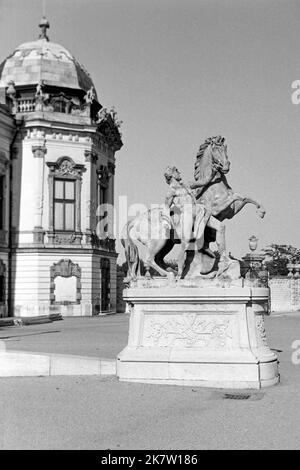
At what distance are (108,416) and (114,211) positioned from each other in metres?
32.2

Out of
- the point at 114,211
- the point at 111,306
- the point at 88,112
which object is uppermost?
the point at 88,112

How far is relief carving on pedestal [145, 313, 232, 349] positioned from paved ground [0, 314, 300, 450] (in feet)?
2.59

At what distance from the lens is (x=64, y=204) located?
35.7 m

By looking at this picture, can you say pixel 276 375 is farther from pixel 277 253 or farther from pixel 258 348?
pixel 277 253

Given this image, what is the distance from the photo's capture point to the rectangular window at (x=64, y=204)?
35438mm

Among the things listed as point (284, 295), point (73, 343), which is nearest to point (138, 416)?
point (73, 343)

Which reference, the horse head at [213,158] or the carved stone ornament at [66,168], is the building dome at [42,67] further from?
the horse head at [213,158]

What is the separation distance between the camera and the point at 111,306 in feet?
127

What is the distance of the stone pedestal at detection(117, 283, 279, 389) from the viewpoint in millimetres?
9406

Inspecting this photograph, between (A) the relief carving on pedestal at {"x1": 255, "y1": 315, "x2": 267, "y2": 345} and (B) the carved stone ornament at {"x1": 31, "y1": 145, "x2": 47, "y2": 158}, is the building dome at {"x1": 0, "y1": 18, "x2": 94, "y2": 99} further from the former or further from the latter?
(A) the relief carving on pedestal at {"x1": 255, "y1": 315, "x2": 267, "y2": 345}

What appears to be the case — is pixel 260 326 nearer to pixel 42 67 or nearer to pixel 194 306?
pixel 194 306

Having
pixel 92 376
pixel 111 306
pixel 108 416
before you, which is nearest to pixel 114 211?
pixel 111 306

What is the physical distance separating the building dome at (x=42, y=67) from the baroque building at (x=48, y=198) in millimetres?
80
